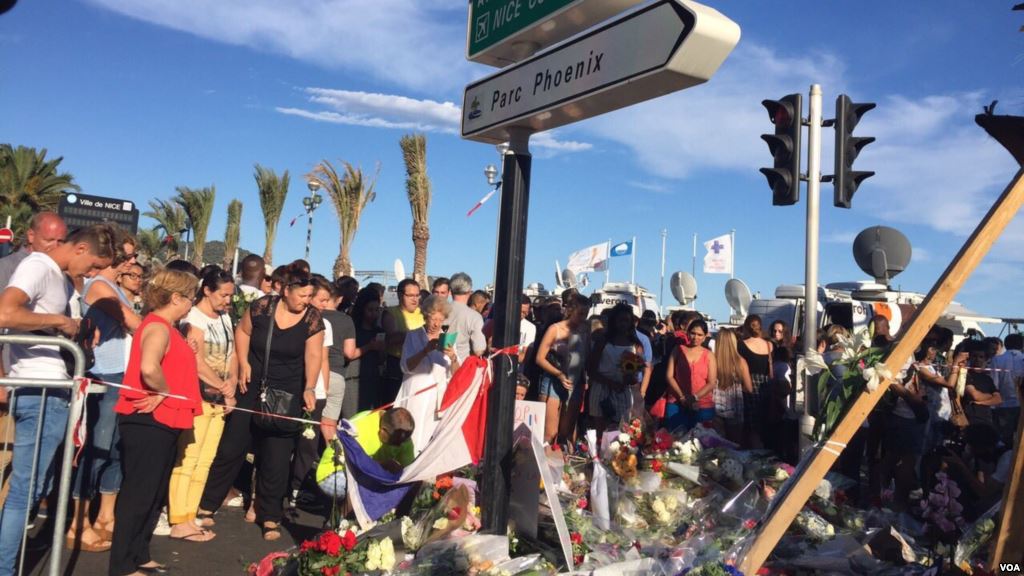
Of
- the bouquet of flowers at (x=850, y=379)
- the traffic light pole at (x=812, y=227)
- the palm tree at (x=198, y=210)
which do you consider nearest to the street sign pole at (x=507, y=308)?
the bouquet of flowers at (x=850, y=379)

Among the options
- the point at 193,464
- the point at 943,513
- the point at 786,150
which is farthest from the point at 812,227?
the point at 193,464

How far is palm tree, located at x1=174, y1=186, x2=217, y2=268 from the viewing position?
39.6 m

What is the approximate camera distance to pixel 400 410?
5781 mm

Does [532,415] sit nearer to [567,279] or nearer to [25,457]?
[25,457]

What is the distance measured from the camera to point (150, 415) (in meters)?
4.87

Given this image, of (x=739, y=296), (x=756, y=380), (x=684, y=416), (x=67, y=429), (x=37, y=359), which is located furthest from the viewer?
(x=739, y=296)

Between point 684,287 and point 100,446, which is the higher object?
point 684,287

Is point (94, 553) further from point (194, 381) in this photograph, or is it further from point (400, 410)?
point (400, 410)

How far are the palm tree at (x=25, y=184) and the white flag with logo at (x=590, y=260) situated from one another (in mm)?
21574

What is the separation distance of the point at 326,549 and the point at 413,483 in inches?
41.6

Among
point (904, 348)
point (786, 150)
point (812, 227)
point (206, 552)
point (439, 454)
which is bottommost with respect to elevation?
point (206, 552)

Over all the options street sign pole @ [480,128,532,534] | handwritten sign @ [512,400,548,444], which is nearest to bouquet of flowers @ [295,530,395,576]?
street sign pole @ [480,128,532,534]

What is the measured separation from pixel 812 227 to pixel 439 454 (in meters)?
3.54

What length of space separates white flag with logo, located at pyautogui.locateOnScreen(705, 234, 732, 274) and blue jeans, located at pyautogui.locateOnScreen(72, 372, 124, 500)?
24156mm
